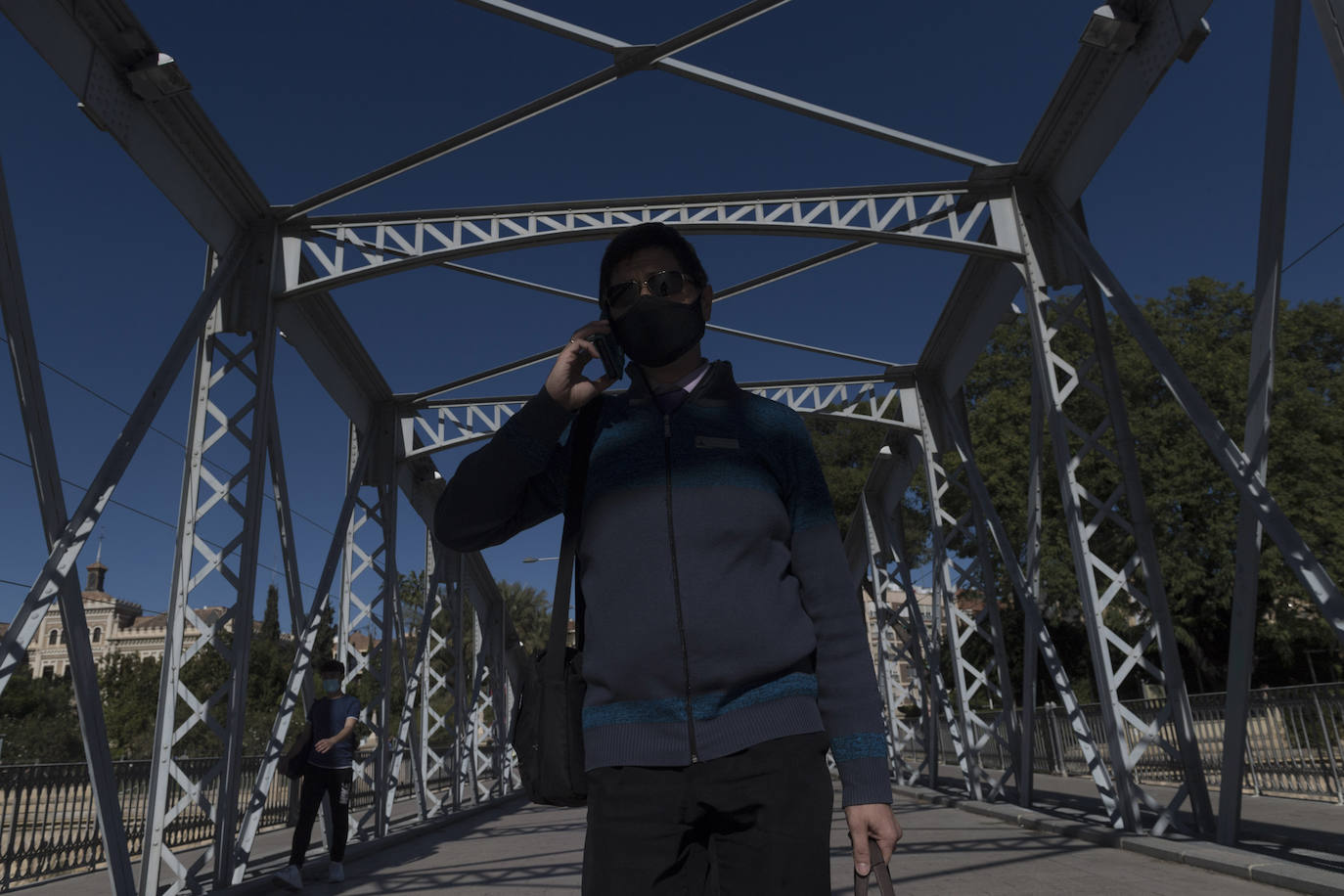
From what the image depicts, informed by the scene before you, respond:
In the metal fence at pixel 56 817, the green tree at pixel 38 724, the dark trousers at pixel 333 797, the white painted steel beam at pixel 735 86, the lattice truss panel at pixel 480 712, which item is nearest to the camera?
the white painted steel beam at pixel 735 86

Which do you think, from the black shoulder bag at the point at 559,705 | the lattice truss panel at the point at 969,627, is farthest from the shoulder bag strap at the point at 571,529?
the lattice truss panel at the point at 969,627

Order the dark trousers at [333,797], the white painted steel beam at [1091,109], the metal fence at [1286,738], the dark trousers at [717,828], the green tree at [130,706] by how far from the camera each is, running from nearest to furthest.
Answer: the dark trousers at [717,828] → the white painted steel beam at [1091,109] → the dark trousers at [333,797] → the metal fence at [1286,738] → the green tree at [130,706]

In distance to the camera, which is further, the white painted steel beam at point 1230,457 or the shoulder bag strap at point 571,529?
the white painted steel beam at point 1230,457

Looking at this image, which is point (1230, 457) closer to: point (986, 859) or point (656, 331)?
point (986, 859)

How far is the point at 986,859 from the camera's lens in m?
7.68

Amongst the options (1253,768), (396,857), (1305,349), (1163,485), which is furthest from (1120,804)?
(1305,349)

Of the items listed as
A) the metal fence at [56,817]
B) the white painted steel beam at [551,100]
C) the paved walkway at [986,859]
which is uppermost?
the white painted steel beam at [551,100]

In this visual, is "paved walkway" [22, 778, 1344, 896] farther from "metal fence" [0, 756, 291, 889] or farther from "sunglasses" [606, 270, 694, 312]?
"sunglasses" [606, 270, 694, 312]

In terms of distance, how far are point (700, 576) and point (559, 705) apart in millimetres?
378

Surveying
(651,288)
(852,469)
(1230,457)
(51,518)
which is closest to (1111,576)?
(1230,457)

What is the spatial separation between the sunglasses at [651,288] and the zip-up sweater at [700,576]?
8.2 inches

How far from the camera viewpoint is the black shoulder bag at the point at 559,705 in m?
1.77

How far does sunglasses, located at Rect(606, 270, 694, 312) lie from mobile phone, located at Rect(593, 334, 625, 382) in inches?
4.0

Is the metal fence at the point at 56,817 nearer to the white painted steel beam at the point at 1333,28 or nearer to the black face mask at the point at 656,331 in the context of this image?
the black face mask at the point at 656,331
